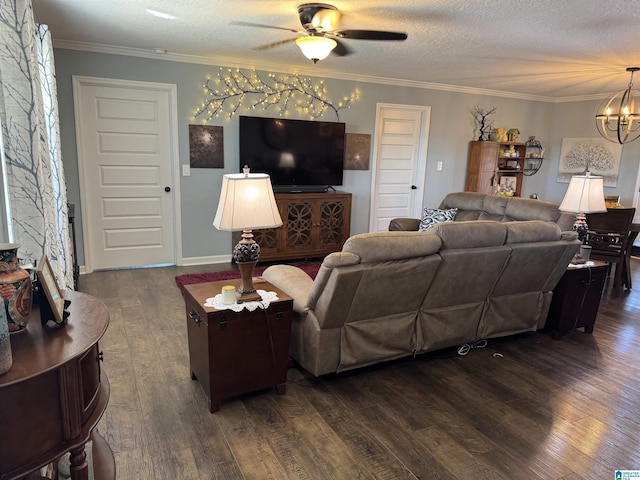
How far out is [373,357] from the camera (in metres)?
2.71

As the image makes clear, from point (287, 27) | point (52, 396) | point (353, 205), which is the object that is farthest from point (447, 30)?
point (52, 396)

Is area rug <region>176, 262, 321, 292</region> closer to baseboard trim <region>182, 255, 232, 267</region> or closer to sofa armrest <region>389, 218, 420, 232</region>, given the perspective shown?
baseboard trim <region>182, 255, 232, 267</region>

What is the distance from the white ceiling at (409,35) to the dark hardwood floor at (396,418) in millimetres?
2394

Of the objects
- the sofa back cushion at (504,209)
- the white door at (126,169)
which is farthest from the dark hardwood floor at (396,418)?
the white door at (126,169)

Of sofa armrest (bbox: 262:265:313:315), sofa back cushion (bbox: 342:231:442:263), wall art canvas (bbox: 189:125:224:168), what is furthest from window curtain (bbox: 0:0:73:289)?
wall art canvas (bbox: 189:125:224:168)

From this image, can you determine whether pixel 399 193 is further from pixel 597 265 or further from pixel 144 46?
pixel 144 46

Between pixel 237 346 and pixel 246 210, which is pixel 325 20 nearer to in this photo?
pixel 246 210

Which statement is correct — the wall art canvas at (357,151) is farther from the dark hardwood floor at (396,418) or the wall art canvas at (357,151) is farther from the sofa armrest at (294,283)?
the dark hardwood floor at (396,418)

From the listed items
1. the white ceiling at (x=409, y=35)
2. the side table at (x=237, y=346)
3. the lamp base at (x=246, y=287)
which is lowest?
the side table at (x=237, y=346)

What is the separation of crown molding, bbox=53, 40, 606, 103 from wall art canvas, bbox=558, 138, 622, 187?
69 cm

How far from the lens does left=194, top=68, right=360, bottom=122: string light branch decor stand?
500 centimetres

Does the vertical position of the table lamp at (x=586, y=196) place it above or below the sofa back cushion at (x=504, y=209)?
above

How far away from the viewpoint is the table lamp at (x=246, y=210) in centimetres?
226

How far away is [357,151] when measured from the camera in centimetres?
596
